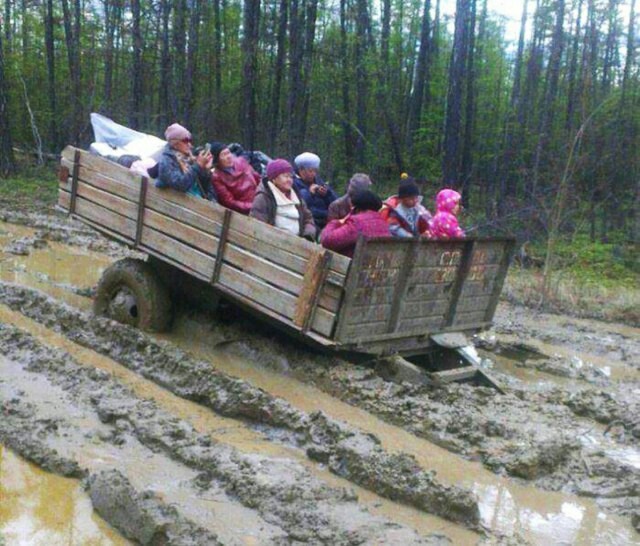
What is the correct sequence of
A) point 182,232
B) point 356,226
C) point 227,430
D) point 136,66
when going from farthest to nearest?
point 136,66 < point 182,232 < point 356,226 < point 227,430

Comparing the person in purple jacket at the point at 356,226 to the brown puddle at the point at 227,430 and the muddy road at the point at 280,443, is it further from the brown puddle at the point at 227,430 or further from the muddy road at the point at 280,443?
the brown puddle at the point at 227,430

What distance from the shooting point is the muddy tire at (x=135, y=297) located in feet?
24.9

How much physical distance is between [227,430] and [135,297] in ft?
8.72

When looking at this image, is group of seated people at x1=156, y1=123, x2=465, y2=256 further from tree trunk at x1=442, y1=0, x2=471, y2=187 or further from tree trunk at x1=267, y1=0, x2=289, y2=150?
tree trunk at x1=267, y1=0, x2=289, y2=150

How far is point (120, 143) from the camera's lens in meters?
8.73

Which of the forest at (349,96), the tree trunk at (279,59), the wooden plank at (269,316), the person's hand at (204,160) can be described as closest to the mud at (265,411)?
the wooden plank at (269,316)

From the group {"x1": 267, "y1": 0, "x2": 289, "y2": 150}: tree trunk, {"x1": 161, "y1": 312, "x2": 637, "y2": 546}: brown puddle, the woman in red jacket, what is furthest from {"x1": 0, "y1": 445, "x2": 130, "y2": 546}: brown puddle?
{"x1": 267, "y1": 0, "x2": 289, "y2": 150}: tree trunk

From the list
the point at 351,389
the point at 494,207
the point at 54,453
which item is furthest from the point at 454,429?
the point at 494,207

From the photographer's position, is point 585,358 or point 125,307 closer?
point 125,307

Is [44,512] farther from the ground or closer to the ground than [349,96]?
closer to the ground

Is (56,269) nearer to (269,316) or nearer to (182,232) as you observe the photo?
(182,232)

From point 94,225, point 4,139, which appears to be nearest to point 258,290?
point 94,225

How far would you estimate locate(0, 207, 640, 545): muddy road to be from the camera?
4.14m

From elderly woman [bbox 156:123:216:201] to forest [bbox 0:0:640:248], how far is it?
37.6 ft
